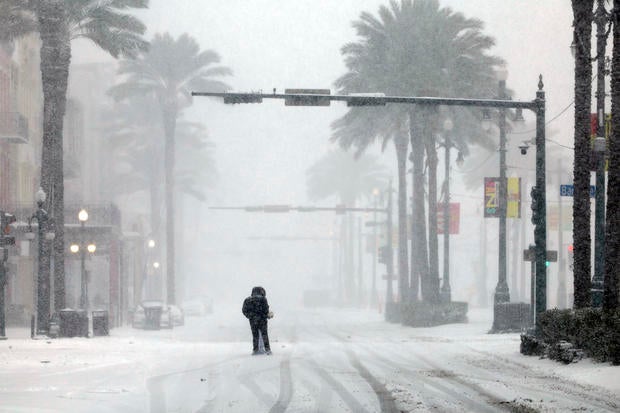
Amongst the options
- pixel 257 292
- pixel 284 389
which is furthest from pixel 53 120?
pixel 284 389

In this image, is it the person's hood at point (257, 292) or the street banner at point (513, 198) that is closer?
the person's hood at point (257, 292)

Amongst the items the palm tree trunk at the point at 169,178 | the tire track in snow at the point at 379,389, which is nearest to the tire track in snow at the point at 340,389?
the tire track in snow at the point at 379,389

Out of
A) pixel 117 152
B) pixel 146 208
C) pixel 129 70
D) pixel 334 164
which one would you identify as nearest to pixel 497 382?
pixel 129 70

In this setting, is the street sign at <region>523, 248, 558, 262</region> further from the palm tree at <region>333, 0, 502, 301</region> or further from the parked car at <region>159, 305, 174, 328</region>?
the parked car at <region>159, 305, 174, 328</region>

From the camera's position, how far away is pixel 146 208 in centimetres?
13025

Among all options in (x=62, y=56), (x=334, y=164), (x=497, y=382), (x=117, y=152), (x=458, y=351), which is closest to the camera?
(x=497, y=382)

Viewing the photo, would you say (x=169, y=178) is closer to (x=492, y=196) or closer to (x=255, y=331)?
(x=492, y=196)

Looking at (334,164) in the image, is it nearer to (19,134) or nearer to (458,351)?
(19,134)

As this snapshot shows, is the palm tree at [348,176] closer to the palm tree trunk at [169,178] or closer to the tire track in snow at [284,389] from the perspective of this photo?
the palm tree trunk at [169,178]

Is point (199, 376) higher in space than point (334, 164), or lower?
lower

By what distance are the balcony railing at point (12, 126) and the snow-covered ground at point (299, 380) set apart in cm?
2851

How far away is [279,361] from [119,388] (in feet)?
20.8

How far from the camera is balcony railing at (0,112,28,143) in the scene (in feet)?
188

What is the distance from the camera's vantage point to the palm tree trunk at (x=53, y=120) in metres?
43.0
